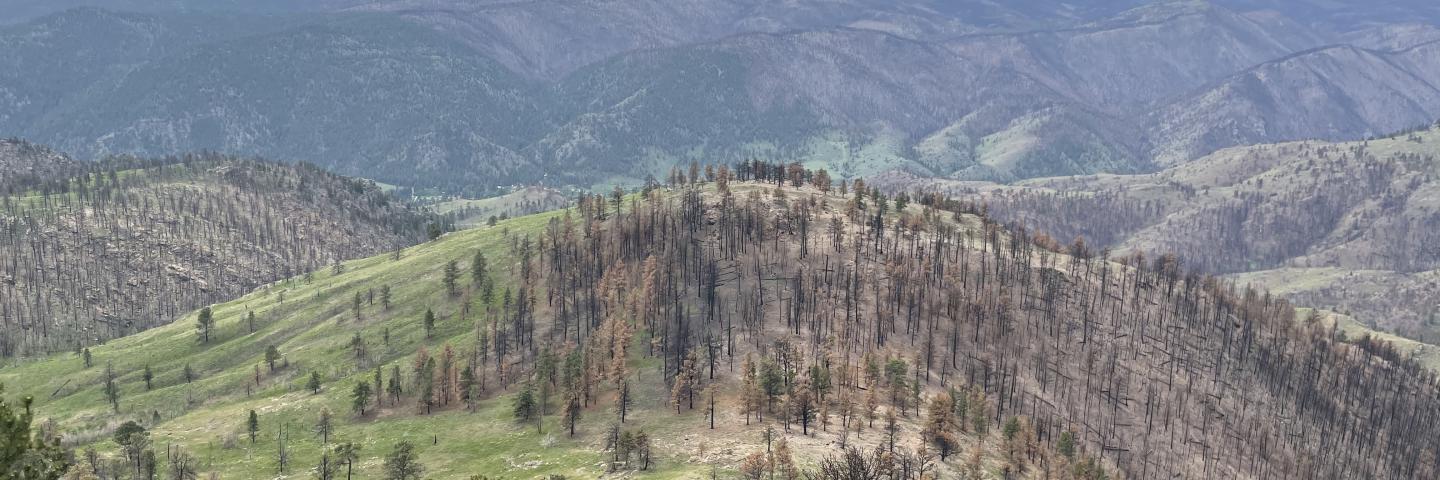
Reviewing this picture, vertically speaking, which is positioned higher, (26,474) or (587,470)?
(26,474)

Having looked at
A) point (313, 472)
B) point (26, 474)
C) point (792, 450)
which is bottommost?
point (313, 472)

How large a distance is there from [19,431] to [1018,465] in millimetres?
162499

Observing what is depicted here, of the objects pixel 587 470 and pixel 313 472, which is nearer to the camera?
pixel 587 470

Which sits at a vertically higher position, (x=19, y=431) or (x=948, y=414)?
(x=19, y=431)

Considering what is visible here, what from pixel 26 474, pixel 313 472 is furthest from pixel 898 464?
pixel 26 474

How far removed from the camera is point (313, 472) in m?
197

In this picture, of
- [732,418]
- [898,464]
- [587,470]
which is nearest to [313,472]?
[587,470]

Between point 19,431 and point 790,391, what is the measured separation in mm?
140655

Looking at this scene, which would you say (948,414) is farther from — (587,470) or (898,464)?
(587,470)

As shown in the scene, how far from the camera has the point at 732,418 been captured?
193 m

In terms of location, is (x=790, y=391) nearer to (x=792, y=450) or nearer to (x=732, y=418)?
(x=732, y=418)

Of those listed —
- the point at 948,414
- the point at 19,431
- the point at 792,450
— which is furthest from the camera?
the point at 948,414

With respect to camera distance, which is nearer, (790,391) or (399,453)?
(399,453)

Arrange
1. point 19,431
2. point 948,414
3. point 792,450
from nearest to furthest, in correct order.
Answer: point 19,431 < point 792,450 < point 948,414
